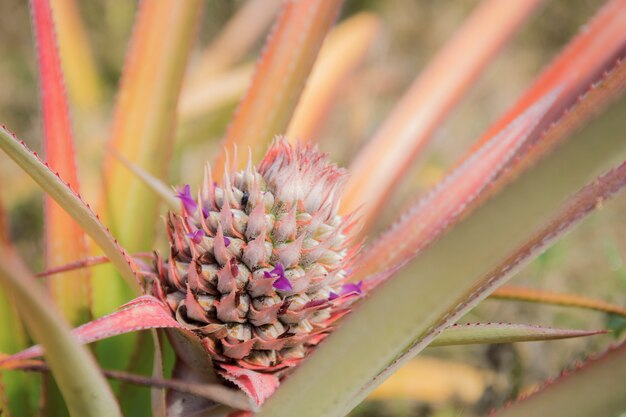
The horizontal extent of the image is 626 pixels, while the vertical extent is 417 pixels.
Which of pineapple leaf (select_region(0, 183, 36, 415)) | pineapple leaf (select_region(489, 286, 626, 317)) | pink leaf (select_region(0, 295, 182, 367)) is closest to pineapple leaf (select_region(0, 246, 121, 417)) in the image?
pink leaf (select_region(0, 295, 182, 367))

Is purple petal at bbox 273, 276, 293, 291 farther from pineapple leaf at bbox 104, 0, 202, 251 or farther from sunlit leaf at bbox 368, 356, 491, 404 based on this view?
sunlit leaf at bbox 368, 356, 491, 404

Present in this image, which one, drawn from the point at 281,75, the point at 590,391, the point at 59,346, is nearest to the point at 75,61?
the point at 281,75

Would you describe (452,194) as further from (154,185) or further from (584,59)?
(154,185)

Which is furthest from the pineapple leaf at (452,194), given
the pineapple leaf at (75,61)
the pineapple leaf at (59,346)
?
the pineapple leaf at (75,61)

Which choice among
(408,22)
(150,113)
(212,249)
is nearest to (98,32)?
(408,22)

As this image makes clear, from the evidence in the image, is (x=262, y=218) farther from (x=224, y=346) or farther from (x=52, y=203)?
(x=52, y=203)
